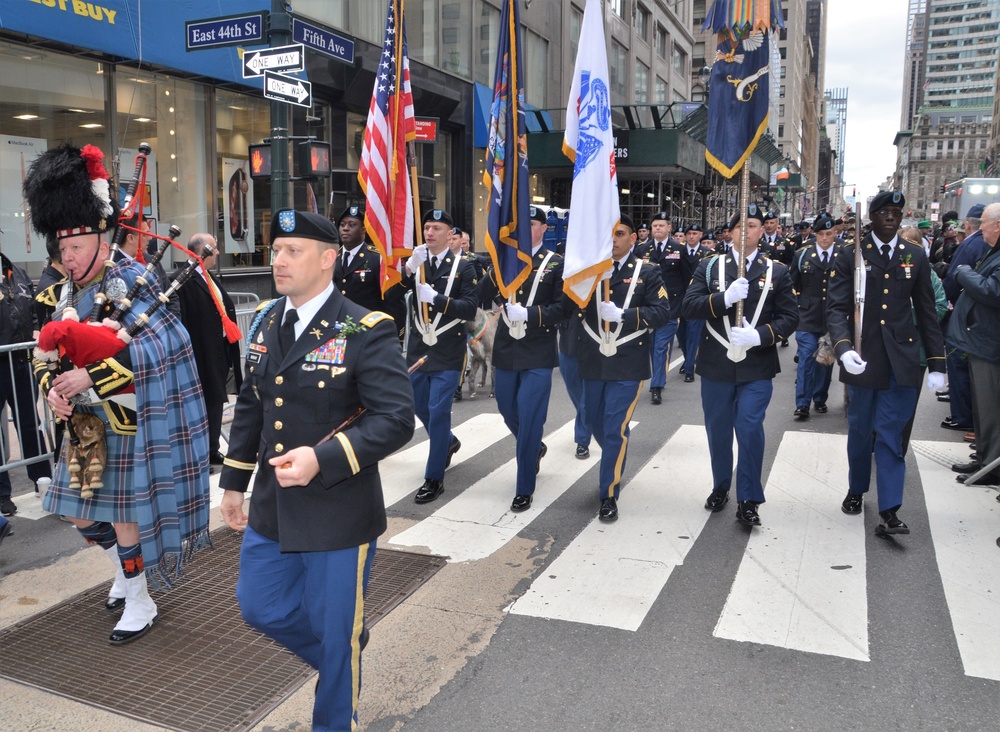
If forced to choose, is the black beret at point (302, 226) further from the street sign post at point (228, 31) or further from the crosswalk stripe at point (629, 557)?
the street sign post at point (228, 31)

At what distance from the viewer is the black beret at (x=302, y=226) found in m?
3.16

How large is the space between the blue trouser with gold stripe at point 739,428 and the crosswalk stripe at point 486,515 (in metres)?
1.34

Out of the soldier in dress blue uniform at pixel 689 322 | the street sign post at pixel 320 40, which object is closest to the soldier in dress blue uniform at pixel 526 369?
the street sign post at pixel 320 40

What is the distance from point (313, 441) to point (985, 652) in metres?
3.40

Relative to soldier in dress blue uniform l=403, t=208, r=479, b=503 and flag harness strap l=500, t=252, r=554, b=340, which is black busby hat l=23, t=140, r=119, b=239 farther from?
flag harness strap l=500, t=252, r=554, b=340

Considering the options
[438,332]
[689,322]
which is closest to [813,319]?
[689,322]

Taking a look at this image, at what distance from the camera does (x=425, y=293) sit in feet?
22.5

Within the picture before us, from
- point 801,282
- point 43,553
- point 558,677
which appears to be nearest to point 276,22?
point 43,553

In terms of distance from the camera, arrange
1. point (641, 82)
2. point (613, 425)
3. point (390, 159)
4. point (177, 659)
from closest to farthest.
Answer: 1. point (177, 659)
2. point (613, 425)
3. point (390, 159)
4. point (641, 82)

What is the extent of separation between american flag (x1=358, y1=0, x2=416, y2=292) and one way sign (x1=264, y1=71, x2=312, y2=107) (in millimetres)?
1996

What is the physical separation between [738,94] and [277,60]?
507 cm

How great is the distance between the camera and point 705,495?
697 cm

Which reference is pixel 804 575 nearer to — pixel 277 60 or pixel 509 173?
pixel 509 173

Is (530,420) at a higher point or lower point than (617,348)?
lower
